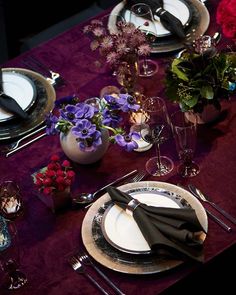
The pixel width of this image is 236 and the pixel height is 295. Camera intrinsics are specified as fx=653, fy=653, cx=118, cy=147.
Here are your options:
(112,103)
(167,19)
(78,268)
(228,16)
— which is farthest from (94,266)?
(167,19)

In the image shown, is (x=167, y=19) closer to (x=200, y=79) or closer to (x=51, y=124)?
(x=200, y=79)

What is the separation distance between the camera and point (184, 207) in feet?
6.00

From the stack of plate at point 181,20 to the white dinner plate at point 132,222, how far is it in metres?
0.70

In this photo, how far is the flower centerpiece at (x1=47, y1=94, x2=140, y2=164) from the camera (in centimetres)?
189

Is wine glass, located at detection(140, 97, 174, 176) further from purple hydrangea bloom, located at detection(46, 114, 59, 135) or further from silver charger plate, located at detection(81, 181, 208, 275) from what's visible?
purple hydrangea bloom, located at detection(46, 114, 59, 135)

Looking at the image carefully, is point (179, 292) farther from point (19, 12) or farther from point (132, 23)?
point (19, 12)

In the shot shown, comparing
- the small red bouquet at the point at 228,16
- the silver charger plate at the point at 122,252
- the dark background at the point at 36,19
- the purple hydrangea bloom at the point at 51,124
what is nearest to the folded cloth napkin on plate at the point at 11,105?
the purple hydrangea bloom at the point at 51,124

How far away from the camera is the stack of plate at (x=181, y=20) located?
7.87 feet

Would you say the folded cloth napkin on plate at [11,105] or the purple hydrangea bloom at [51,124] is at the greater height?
the purple hydrangea bloom at [51,124]

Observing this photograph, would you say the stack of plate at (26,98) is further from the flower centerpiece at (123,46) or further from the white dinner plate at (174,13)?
the white dinner plate at (174,13)

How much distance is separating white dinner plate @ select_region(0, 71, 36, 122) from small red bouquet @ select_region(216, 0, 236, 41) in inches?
27.0

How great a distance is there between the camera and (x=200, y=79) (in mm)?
2021

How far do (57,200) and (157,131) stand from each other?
1.20ft

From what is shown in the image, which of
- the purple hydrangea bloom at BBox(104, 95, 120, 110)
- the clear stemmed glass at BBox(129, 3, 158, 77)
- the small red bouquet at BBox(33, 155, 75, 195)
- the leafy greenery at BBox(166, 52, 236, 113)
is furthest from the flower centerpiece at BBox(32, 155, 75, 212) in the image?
the clear stemmed glass at BBox(129, 3, 158, 77)
